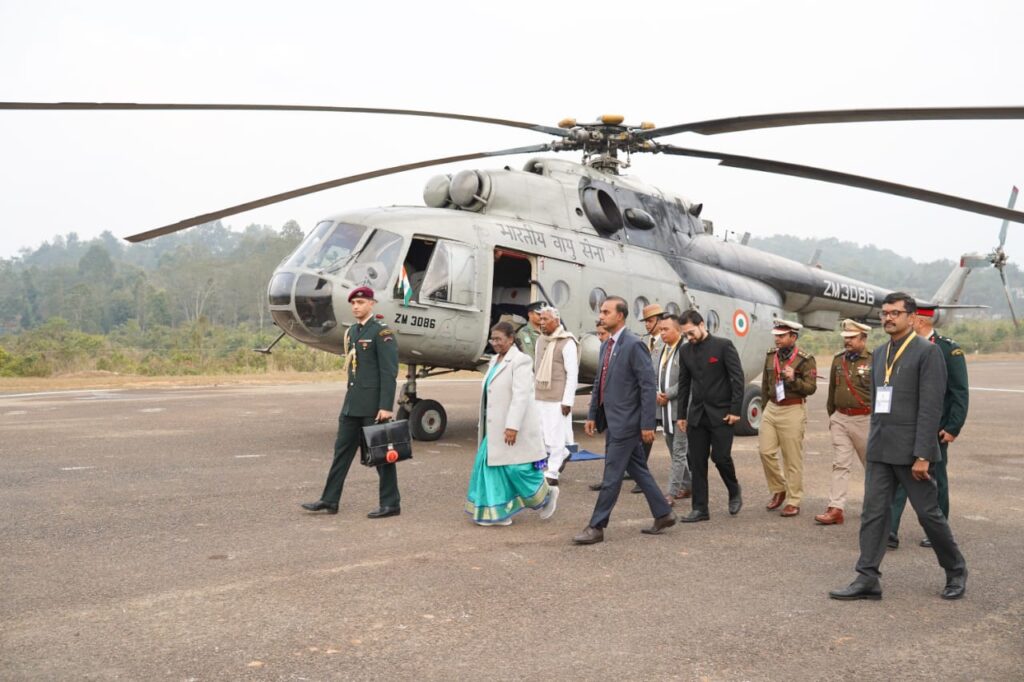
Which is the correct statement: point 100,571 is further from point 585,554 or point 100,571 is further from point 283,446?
point 283,446

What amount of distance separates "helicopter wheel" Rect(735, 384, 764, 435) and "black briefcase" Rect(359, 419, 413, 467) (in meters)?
6.85

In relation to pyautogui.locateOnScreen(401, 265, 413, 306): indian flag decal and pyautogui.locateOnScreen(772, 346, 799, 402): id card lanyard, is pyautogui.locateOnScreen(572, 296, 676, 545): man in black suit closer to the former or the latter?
pyautogui.locateOnScreen(772, 346, 799, 402): id card lanyard

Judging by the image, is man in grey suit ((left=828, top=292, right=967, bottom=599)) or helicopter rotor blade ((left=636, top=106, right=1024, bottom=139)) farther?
helicopter rotor blade ((left=636, top=106, right=1024, bottom=139))

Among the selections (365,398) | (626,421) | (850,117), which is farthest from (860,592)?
(850,117)

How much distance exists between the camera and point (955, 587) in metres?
4.82

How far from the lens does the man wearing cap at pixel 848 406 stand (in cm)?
668

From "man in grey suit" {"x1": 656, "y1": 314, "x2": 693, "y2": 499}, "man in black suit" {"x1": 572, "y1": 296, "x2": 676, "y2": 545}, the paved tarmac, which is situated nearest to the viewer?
the paved tarmac

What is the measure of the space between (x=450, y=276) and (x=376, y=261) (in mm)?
924

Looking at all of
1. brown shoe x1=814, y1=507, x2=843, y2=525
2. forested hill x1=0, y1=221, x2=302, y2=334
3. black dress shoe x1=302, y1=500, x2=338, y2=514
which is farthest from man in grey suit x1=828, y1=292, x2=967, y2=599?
forested hill x1=0, y1=221, x2=302, y2=334

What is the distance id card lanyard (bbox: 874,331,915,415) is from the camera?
16.5ft

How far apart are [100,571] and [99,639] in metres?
1.25

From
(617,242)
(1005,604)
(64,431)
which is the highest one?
(617,242)

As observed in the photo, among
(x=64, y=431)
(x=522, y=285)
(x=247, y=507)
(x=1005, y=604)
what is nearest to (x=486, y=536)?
(x=247, y=507)

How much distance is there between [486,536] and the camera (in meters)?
6.24
